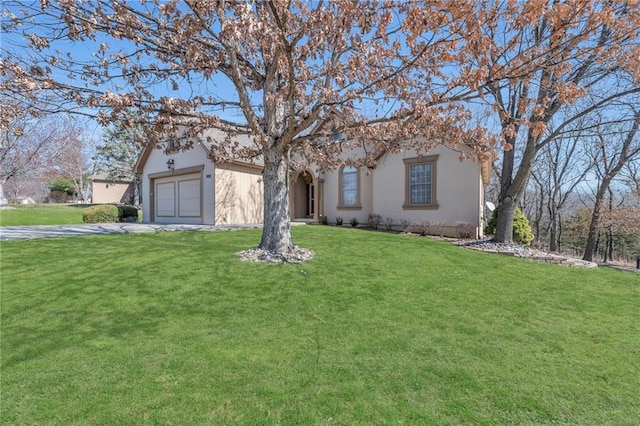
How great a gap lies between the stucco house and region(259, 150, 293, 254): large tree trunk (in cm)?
623

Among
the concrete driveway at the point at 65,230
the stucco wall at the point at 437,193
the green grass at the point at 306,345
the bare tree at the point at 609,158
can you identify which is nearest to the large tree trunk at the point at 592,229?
the bare tree at the point at 609,158

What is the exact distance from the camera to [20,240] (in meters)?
8.83

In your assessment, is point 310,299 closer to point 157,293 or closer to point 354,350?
point 354,350

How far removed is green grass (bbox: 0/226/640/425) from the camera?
254 centimetres

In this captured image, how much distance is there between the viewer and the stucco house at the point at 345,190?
13531 mm

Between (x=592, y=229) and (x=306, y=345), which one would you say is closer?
(x=306, y=345)

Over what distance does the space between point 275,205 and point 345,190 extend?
958 centimetres

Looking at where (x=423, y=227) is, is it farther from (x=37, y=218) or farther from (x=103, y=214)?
(x=37, y=218)

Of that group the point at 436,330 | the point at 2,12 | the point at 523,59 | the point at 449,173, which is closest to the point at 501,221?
the point at 449,173

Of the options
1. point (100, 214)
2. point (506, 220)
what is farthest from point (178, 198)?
point (506, 220)

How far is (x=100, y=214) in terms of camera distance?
1677 centimetres

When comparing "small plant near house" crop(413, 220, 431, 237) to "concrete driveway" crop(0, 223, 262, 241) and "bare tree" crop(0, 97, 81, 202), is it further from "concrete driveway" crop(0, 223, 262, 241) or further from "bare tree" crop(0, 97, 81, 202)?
"bare tree" crop(0, 97, 81, 202)

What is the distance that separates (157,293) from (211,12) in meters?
4.40

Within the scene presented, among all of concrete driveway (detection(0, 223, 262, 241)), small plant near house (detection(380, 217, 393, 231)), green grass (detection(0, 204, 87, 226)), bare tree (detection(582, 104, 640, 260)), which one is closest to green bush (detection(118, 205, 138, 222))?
green grass (detection(0, 204, 87, 226))
